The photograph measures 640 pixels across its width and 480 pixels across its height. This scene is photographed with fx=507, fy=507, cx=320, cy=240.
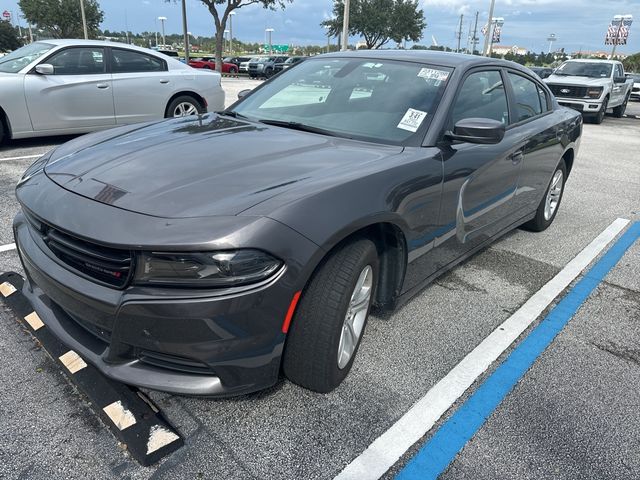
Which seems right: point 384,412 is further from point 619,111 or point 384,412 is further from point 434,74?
point 619,111

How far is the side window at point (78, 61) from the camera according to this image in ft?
22.8

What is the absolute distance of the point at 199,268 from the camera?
183 cm

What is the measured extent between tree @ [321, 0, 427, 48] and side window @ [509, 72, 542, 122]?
44752 mm

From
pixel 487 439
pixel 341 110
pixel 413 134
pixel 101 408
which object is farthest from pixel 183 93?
pixel 487 439

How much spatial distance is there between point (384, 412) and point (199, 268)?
114 cm

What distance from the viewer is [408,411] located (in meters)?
2.37

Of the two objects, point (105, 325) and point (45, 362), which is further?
point (45, 362)

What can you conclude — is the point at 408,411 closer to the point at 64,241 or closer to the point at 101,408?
the point at 101,408

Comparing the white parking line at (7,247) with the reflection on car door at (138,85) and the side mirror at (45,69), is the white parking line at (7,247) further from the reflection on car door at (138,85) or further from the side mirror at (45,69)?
the reflection on car door at (138,85)

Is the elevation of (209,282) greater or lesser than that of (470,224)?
greater

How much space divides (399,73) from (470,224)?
1.08 metres

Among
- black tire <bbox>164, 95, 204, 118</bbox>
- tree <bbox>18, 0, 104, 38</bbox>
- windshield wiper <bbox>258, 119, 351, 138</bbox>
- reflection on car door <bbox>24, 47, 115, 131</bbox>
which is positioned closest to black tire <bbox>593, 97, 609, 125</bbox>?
black tire <bbox>164, 95, 204, 118</bbox>

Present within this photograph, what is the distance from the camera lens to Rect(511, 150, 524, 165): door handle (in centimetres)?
364

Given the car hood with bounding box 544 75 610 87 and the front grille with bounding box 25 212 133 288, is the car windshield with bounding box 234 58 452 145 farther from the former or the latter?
the car hood with bounding box 544 75 610 87
